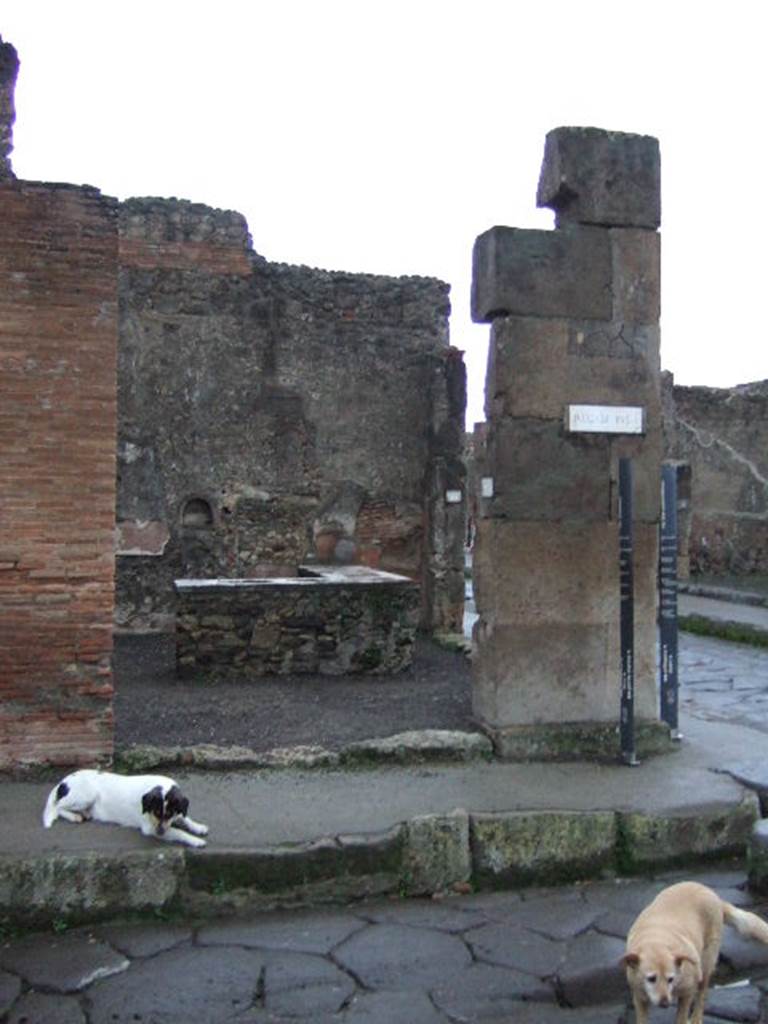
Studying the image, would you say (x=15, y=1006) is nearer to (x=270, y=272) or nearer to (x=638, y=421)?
(x=638, y=421)

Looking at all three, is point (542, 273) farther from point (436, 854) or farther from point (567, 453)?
point (436, 854)

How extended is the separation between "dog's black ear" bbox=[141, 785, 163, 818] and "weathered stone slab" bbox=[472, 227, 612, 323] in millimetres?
2975

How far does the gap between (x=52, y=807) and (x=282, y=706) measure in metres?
2.72

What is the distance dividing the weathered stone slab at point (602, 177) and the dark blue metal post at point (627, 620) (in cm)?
140

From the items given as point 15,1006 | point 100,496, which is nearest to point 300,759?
point 100,496

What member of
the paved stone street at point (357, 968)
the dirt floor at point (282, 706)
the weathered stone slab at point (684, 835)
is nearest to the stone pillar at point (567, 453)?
the dirt floor at point (282, 706)

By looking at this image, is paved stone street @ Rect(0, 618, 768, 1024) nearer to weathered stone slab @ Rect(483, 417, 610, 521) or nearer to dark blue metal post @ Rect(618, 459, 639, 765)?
dark blue metal post @ Rect(618, 459, 639, 765)

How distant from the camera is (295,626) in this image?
8.32 metres

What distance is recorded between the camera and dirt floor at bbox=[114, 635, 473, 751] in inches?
228

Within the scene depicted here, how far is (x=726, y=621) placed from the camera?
11922 mm

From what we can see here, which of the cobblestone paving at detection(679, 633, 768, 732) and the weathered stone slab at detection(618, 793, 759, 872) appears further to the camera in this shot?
the cobblestone paving at detection(679, 633, 768, 732)

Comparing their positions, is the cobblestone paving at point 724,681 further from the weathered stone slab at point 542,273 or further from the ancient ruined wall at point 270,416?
the weathered stone slab at point 542,273

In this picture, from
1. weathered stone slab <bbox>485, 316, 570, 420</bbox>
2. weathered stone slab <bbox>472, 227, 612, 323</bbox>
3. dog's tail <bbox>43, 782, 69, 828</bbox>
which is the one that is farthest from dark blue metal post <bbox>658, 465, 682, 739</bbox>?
dog's tail <bbox>43, 782, 69, 828</bbox>

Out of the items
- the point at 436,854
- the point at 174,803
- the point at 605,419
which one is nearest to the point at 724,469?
the point at 605,419
